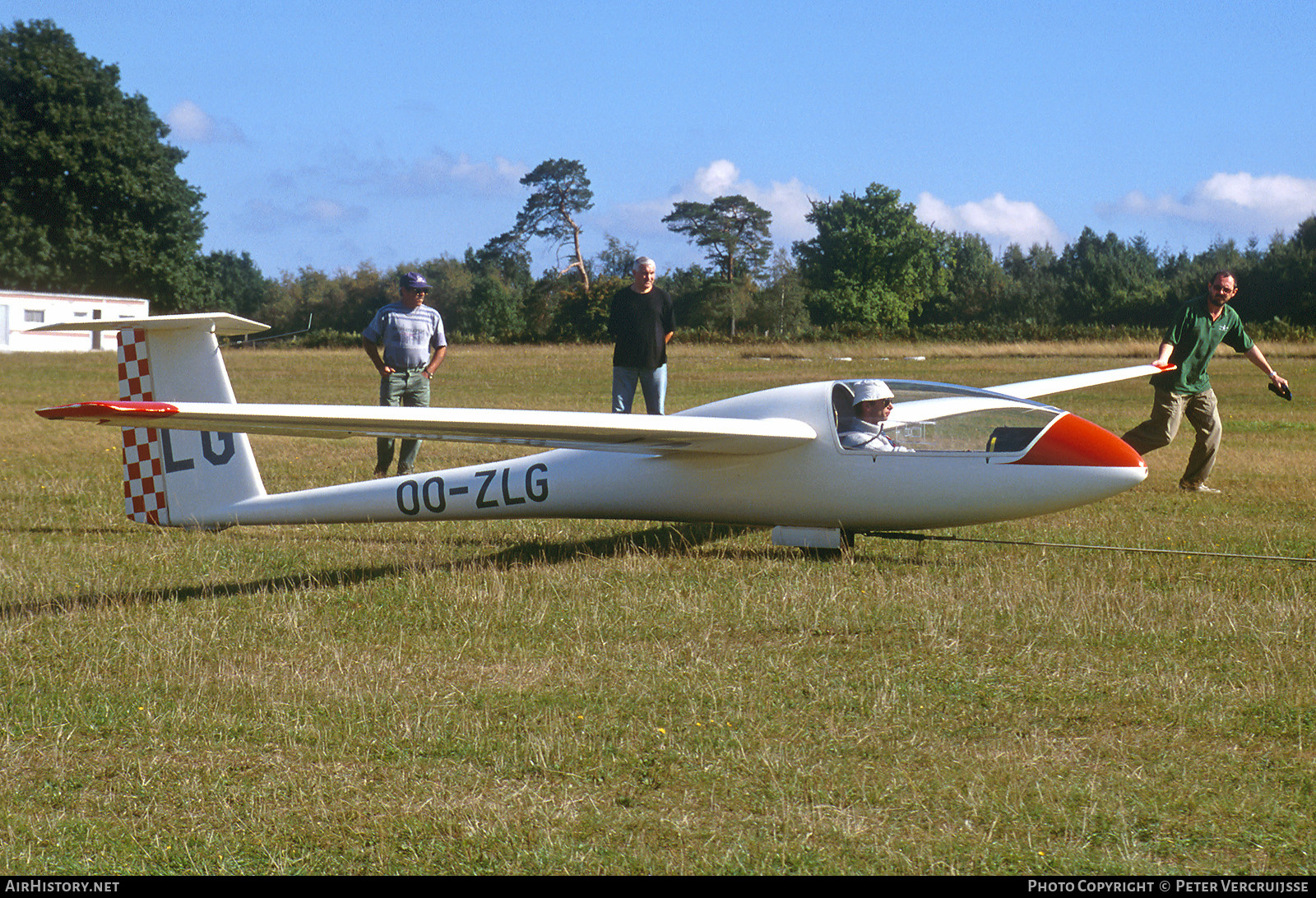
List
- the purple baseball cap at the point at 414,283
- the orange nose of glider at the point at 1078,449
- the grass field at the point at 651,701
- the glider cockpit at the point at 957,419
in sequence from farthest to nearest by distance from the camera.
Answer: the purple baseball cap at the point at 414,283
the glider cockpit at the point at 957,419
the orange nose of glider at the point at 1078,449
the grass field at the point at 651,701

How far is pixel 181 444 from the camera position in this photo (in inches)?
334

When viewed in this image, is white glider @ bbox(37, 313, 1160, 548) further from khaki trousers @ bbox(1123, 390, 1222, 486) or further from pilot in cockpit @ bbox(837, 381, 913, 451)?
khaki trousers @ bbox(1123, 390, 1222, 486)

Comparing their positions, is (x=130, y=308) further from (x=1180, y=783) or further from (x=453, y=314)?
(x=1180, y=783)

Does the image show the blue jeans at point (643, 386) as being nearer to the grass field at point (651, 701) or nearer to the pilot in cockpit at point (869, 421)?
the grass field at point (651, 701)

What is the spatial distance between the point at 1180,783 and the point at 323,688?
3593 mm

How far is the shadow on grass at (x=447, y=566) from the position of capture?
6.49 metres

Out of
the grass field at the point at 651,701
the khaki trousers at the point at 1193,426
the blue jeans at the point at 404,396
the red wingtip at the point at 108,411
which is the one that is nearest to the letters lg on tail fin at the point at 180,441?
the grass field at the point at 651,701

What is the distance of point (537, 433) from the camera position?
21.9 feet

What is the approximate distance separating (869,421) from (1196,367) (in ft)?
16.3

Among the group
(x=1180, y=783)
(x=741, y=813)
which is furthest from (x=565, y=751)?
(x=1180, y=783)

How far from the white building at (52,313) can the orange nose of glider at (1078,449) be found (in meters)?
52.0

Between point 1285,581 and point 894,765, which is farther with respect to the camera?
point 1285,581

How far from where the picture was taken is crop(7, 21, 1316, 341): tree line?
64.1 metres
